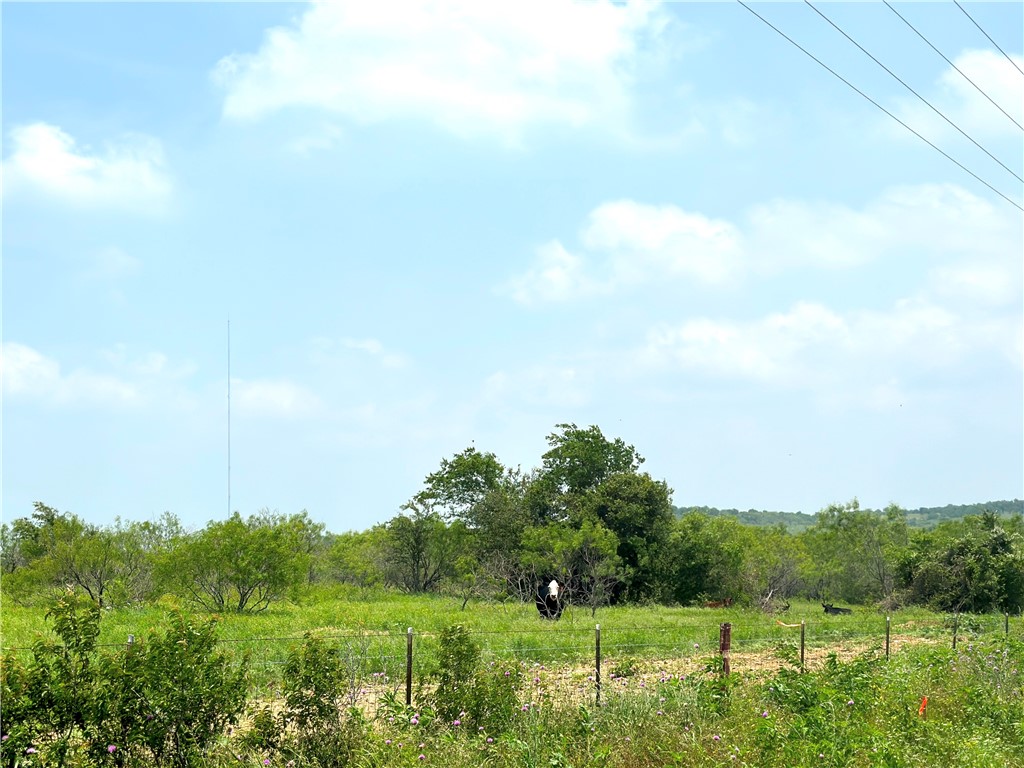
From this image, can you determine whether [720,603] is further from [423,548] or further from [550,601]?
[423,548]

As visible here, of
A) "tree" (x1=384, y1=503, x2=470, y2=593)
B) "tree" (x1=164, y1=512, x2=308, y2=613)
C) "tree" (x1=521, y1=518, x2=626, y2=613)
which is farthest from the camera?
"tree" (x1=384, y1=503, x2=470, y2=593)

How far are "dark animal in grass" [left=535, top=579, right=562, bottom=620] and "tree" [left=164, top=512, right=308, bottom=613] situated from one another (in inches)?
365

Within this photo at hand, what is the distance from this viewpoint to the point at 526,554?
4097cm

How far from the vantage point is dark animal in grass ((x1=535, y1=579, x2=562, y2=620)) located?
33.3 m

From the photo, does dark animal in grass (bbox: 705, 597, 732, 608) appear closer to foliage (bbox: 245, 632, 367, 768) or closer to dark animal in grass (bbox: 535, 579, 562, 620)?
dark animal in grass (bbox: 535, 579, 562, 620)

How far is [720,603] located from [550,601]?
1129 centimetres

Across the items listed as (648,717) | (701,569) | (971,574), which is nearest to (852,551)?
(971,574)

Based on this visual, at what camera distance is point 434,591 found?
2009 inches

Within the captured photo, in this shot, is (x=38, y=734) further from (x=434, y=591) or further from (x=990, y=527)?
(x=990, y=527)

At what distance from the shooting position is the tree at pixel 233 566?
2889 centimetres

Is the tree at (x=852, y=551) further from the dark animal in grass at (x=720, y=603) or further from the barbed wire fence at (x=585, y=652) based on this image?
the barbed wire fence at (x=585, y=652)

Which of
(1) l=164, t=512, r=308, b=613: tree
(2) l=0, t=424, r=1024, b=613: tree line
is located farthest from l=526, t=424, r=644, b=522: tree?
(1) l=164, t=512, r=308, b=613: tree

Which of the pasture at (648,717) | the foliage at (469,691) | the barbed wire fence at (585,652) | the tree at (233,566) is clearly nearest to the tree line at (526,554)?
the tree at (233,566)

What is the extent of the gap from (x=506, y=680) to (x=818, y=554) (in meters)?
60.1
